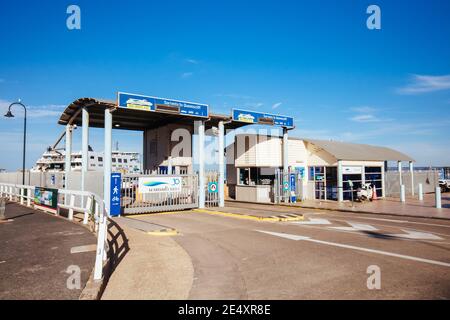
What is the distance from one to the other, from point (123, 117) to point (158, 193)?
634 cm

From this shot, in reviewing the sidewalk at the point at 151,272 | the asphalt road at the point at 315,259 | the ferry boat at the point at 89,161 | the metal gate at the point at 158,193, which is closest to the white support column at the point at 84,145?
the metal gate at the point at 158,193

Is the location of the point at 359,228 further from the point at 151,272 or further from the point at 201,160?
the point at 201,160

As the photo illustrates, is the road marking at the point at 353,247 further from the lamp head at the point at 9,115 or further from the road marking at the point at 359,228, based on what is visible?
Result: the lamp head at the point at 9,115

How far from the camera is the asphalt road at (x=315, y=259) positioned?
5113mm

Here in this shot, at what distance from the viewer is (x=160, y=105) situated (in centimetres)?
1579

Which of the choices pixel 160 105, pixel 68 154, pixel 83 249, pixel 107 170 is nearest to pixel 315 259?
pixel 83 249

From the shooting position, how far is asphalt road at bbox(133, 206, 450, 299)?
5.11 meters

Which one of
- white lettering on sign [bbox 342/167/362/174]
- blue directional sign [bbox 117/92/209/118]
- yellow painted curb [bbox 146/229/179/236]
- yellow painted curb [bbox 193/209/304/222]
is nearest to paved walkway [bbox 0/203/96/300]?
yellow painted curb [bbox 146/229/179/236]

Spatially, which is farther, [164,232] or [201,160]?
[201,160]

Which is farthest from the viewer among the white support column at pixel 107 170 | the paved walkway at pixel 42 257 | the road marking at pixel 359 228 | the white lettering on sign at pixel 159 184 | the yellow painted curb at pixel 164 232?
the white lettering on sign at pixel 159 184

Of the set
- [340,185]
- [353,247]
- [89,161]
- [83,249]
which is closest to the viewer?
[83,249]

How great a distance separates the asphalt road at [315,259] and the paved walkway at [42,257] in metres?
2.37

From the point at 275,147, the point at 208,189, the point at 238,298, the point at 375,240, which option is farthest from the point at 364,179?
the point at 238,298
